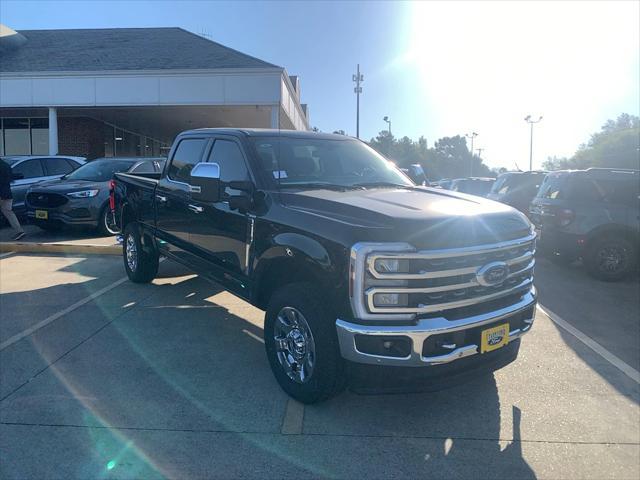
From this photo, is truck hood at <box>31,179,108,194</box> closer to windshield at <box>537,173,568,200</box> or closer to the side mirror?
the side mirror

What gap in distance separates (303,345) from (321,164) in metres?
1.75

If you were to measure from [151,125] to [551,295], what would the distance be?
21613 millimetres

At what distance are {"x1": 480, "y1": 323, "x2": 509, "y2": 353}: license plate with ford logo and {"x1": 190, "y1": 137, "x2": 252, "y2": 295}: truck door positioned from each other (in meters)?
1.92

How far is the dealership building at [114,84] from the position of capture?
57.1 feet

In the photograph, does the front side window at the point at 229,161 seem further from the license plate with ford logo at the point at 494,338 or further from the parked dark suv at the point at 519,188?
the parked dark suv at the point at 519,188

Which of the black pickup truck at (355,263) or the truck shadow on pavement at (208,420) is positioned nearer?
the truck shadow on pavement at (208,420)

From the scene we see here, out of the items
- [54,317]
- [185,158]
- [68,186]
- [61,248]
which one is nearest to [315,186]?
[185,158]

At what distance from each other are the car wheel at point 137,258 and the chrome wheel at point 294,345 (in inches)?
135

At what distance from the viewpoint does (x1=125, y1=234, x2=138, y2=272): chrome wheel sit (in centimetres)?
689

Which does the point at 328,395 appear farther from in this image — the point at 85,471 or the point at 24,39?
the point at 24,39

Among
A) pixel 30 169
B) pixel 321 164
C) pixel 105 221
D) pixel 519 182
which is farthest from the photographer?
pixel 519 182

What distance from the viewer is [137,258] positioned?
6.84m

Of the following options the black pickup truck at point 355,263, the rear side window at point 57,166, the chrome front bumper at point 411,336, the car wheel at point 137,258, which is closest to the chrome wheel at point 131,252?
the car wheel at point 137,258

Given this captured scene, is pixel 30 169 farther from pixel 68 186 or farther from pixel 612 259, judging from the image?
pixel 612 259
